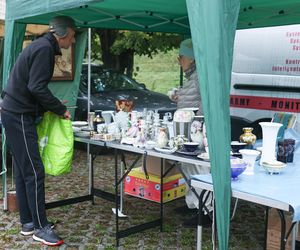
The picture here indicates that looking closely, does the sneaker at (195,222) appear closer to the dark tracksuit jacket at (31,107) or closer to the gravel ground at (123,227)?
the gravel ground at (123,227)

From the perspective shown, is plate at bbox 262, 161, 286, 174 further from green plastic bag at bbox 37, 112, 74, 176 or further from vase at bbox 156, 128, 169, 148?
green plastic bag at bbox 37, 112, 74, 176

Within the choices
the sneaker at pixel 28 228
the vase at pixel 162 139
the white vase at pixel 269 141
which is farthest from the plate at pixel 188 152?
the sneaker at pixel 28 228

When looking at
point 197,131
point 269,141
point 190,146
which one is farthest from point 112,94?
point 269,141

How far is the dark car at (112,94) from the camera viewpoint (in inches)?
291

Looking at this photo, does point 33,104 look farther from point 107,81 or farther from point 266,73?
point 107,81

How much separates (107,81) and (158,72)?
13594mm

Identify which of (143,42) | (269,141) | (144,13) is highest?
(143,42)

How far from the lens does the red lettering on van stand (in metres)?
4.95

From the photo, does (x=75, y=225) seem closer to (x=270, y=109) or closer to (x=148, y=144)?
(x=148, y=144)

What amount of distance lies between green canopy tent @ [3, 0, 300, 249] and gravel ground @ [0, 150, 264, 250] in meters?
1.52

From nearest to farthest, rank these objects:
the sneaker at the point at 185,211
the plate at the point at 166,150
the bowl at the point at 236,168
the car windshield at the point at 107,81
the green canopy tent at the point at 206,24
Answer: the green canopy tent at the point at 206,24
the bowl at the point at 236,168
the plate at the point at 166,150
the sneaker at the point at 185,211
the car windshield at the point at 107,81

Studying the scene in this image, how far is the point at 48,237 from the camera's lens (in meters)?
3.83

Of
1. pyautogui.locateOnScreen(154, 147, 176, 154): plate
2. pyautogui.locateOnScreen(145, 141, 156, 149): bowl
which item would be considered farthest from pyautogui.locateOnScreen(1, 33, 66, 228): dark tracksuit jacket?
pyautogui.locateOnScreen(154, 147, 176, 154): plate

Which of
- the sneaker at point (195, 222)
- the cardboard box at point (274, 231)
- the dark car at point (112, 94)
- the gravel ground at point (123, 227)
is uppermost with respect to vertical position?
the dark car at point (112, 94)
